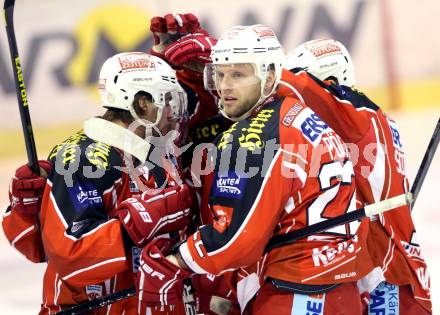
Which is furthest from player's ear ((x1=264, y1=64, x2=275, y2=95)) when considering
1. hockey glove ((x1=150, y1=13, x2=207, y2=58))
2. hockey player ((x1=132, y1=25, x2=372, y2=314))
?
hockey glove ((x1=150, y1=13, x2=207, y2=58))

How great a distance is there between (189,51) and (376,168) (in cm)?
80

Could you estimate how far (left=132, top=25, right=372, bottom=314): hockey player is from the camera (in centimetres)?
278

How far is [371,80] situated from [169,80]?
4.82m

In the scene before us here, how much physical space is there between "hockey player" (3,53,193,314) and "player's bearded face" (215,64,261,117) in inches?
12.5

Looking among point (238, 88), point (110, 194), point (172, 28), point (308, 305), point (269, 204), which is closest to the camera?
point (269, 204)

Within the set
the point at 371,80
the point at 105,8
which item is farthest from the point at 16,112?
the point at 371,80

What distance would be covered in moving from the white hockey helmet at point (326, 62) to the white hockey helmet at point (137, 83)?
1.78 feet

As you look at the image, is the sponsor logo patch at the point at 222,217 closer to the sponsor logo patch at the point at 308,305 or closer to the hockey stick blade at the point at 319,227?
the hockey stick blade at the point at 319,227

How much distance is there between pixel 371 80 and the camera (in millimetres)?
7883

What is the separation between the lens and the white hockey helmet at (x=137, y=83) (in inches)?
126

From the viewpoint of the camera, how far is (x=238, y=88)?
2.98 m

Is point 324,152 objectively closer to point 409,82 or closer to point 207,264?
point 207,264

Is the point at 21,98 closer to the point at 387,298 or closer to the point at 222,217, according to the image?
the point at 222,217

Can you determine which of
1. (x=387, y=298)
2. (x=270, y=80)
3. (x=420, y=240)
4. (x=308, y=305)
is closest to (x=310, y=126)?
(x=270, y=80)
